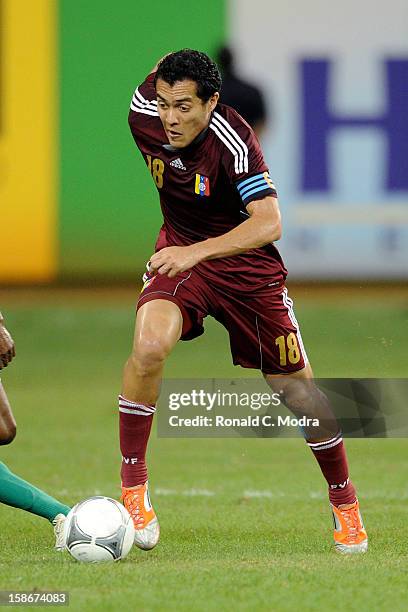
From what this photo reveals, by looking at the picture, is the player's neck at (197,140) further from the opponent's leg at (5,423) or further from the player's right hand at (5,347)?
the opponent's leg at (5,423)

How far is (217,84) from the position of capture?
5.67 m

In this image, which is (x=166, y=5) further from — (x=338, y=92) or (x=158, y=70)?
(x=158, y=70)

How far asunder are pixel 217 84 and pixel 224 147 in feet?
0.91

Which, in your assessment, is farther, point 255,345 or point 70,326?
point 70,326

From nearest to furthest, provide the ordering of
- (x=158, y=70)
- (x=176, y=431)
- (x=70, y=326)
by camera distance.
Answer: (x=158, y=70) → (x=176, y=431) → (x=70, y=326)

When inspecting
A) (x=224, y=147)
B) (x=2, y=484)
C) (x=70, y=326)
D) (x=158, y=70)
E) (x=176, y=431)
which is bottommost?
(x=70, y=326)

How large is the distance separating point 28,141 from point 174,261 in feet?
30.0

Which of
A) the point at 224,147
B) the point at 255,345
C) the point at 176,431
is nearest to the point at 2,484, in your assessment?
the point at 255,345

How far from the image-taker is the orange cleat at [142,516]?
5.55 m

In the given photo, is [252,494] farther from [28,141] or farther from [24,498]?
[28,141]

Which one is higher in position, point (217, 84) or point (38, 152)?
point (217, 84)

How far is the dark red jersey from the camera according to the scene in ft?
18.7

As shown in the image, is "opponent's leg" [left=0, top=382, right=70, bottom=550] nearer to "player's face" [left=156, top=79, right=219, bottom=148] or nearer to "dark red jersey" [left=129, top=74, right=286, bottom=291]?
"dark red jersey" [left=129, top=74, right=286, bottom=291]

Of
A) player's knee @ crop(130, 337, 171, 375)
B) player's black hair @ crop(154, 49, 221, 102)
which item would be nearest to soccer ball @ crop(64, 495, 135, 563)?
player's knee @ crop(130, 337, 171, 375)
